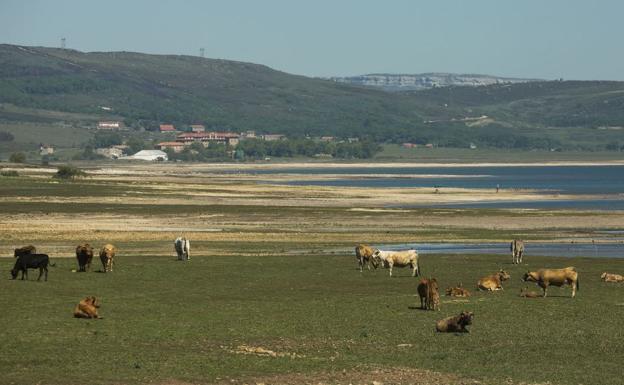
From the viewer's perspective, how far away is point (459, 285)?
3338cm

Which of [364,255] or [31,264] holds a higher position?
[31,264]

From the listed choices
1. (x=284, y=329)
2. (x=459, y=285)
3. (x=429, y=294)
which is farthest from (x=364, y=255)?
(x=284, y=329)

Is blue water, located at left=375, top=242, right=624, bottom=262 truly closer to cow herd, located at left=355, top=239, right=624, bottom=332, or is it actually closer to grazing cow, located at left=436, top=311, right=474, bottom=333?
cow herd, located at left=355, top=239, right=624, bottom=332

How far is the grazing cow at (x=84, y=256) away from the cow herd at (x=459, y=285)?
807 centimetres

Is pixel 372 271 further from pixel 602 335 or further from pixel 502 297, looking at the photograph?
pixel 602 335

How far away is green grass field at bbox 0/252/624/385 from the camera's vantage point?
21781 millimetres

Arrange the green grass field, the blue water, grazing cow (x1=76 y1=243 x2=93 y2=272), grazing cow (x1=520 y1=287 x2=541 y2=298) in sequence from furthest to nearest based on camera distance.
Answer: the blue water, grazing cow (x1=76 y1=243 x2=93 y2=272), grazing cow (x1=520 y1=287 x2=541 y2=298), the green grass field

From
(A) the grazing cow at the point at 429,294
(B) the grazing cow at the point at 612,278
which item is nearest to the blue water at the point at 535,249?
(B) the grazing cow at the point at 612,278

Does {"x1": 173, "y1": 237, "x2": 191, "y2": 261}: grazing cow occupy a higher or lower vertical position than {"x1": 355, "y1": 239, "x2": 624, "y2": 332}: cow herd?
lower

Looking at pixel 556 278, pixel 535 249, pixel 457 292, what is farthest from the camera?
pixel 535 249

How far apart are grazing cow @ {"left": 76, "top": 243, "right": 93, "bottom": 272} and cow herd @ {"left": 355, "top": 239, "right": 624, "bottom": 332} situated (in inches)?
318

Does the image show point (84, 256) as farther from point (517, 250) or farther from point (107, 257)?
point (517, 250)

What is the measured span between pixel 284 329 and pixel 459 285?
865cm

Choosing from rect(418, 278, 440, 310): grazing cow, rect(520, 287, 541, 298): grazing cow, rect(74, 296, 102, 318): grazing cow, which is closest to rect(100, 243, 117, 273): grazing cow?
rect(74, 296, 102, 318): grazing cow
